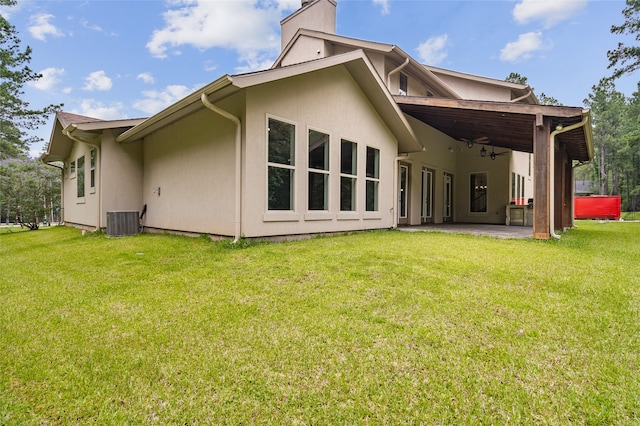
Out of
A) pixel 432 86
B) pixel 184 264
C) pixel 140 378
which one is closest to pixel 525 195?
pixel 432 86

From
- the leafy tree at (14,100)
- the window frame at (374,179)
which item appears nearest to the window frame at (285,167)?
the window frame at (374,179)

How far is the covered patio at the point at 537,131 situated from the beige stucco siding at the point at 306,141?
162cm

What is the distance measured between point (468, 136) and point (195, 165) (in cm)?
1014

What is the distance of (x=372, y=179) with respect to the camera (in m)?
8.77

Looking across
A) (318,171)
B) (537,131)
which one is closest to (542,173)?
(537,131)

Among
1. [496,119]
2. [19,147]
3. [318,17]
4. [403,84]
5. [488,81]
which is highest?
[318,17]

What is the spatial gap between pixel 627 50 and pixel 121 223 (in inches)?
875

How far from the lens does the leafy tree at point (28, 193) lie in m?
13.6

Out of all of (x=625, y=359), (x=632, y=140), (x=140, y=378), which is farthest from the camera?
(x=632, y=140)

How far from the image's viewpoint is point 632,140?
22.6 m

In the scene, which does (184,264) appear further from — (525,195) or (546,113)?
(525,195)

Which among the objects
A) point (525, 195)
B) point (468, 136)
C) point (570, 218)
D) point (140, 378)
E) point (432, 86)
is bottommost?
point (140, 378)

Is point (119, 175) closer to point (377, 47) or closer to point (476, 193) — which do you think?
point (377, 47)

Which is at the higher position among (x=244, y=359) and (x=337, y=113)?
(x=337, y=113)
